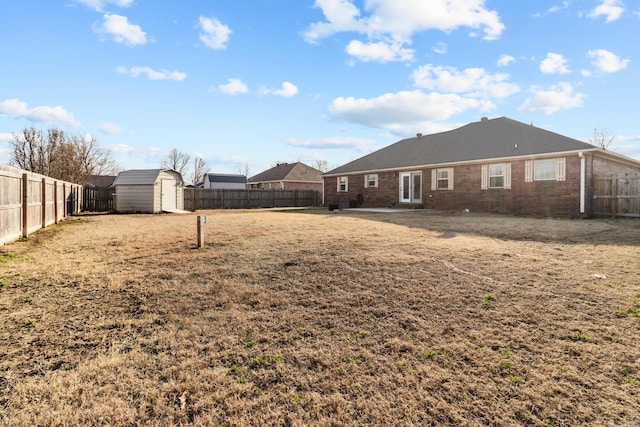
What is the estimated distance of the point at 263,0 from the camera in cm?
1041

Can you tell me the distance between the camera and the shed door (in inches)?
808

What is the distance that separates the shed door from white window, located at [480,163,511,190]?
18326 millimetres

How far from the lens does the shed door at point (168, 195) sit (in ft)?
67.3

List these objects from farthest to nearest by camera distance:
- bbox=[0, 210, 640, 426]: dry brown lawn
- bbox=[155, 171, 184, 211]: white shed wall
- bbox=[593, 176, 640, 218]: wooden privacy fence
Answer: bbox=[155, 171, 184, 211]: white shed wall → bbox=[593, 176, 640, 218]: wooden privacy fence → bbox=[0, 210, 640, 426]: dry brown lawn

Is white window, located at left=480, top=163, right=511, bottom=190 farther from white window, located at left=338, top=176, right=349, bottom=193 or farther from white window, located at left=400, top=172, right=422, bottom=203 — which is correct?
white window, located at left=338, top=176, right=349, bottom=193

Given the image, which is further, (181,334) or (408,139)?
(408,139)

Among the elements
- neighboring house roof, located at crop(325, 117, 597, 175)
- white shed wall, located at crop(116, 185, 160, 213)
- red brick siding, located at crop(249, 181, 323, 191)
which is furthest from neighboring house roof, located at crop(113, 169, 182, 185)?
red brick siding, located at crop(249, 181, 323, 191)

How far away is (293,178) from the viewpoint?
39156 millimetres

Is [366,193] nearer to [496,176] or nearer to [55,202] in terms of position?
[496,176]

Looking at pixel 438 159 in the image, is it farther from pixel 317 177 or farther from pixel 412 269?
pixel 317 177

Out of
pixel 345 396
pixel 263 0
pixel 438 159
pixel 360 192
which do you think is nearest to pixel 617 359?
pixel 345 396

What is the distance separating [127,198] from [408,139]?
1940 cm

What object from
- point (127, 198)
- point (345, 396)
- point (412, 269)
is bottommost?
point (345, 396)

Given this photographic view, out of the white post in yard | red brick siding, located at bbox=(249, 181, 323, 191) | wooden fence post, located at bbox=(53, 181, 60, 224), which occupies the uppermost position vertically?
red brick siding, located at bbox=(249, 181, 323, 191)
